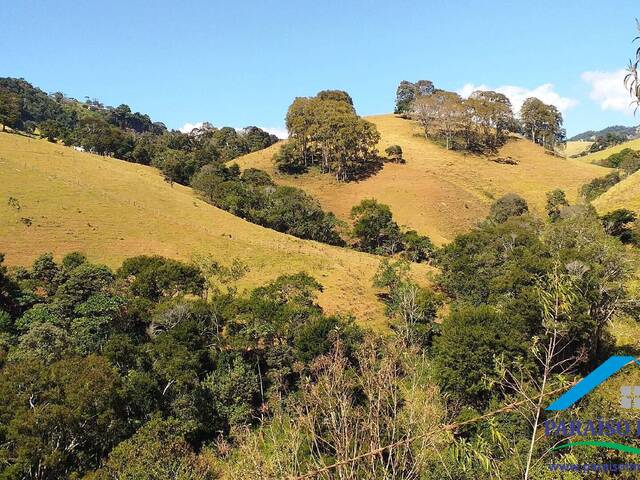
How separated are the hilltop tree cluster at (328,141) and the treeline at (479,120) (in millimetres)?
23579

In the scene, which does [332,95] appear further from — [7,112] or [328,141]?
[7,112]

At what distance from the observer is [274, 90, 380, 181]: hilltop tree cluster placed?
305ft

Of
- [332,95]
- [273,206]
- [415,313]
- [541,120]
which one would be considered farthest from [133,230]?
[541,120]

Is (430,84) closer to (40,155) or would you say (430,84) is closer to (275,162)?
(275,162)

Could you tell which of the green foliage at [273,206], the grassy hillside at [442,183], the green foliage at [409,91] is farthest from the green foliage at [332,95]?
the green foliage at [273,206]

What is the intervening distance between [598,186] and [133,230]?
8502cm

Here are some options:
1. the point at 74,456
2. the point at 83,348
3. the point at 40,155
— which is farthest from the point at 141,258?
the point at 40,155

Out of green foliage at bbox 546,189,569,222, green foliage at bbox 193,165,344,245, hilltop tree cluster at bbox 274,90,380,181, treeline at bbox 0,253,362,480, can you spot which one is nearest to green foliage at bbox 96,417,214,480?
treeline at bbox 0,253,362,480

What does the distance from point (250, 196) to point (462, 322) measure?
4985 cm

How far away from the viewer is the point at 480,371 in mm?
26578

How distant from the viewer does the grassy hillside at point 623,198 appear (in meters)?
60.8

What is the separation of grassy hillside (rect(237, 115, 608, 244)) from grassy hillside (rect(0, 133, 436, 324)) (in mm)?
24282

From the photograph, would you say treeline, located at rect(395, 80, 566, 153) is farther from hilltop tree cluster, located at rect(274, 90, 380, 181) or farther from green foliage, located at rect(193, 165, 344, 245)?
green foliage, located at rect(193, 165, 344, 245)

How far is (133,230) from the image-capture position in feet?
178
